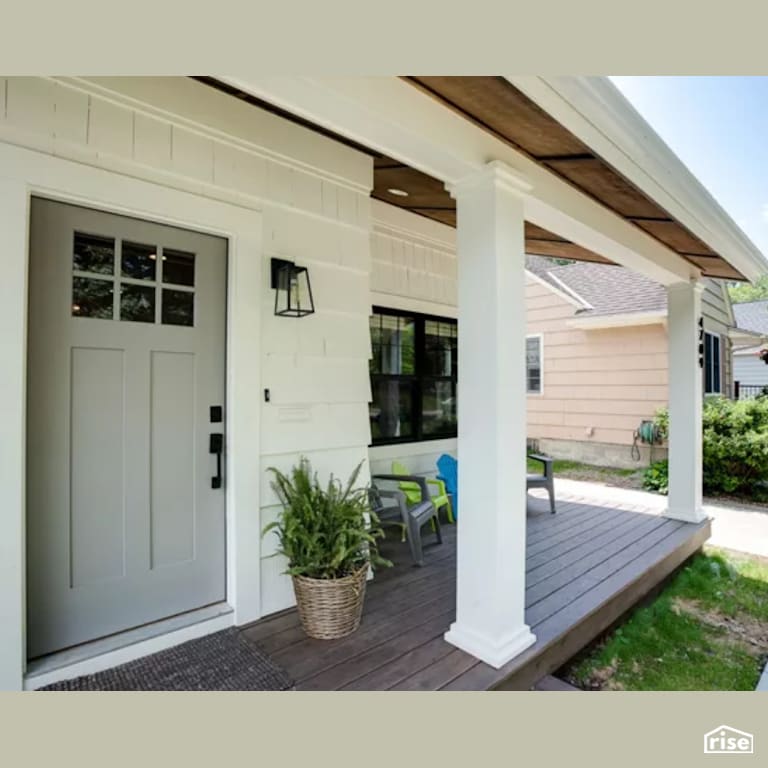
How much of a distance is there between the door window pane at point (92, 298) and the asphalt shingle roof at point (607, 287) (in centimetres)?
654

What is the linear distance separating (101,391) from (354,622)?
1.72m

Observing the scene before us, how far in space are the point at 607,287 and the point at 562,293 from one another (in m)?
0.85

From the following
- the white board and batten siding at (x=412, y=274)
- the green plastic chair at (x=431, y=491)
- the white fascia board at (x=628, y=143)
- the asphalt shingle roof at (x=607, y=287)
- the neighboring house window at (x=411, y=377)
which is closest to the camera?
the white fascia board at (x=628, y=143)

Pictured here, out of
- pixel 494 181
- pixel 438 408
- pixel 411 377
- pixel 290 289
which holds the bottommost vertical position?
pixel 438 408

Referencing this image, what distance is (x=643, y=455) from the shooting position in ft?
25.1

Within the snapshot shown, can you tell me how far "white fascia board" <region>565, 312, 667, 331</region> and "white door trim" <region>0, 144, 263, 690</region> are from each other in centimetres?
673

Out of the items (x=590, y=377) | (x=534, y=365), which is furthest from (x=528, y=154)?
(x=534, y=365)

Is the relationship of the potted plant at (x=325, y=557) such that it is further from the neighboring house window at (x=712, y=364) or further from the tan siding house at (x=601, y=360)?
the neighboring house window at (x=712, y=364)

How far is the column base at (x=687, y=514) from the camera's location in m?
4.52

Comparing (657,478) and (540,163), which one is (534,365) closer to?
(657,478)

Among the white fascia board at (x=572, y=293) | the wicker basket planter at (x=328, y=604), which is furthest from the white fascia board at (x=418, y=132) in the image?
the white fascia board at (x=572, y=293)

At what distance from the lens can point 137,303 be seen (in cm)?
230
